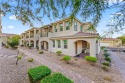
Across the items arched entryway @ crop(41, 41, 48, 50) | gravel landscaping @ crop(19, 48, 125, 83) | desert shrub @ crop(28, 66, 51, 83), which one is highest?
arched entryway @ crop(41, 41, 48, 50)

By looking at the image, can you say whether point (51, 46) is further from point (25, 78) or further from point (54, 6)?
point (54, 6)

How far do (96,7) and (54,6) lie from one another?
1094 millimetres

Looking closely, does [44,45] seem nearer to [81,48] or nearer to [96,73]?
[81,48]

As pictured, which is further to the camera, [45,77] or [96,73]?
[96,73]

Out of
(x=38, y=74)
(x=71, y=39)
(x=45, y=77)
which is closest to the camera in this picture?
(x=45, y=77)

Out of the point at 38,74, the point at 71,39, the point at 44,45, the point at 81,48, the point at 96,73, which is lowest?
the point at 96,73

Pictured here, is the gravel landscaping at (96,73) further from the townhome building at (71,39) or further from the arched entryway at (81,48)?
the arched entryway at (81,48)

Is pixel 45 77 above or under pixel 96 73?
above

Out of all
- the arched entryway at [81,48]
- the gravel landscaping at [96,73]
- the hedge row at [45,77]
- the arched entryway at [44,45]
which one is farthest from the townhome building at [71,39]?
the hedge row at [45,77]

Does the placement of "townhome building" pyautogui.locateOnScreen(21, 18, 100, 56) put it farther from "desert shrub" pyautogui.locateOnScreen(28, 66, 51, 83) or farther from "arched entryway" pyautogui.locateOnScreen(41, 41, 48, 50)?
"desert shrub" pyautogui.locateOnScreen(28, 66, 51, 83)

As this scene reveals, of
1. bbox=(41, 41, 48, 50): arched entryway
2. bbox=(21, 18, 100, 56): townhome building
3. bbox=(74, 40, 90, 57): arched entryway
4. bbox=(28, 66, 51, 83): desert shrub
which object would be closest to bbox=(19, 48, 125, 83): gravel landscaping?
bbox=(21, 18, 100, 56): townhome building

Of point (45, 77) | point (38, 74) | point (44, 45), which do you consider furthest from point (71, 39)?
point (44, 45)

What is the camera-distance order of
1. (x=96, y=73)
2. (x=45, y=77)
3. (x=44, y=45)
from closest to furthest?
(x=45, y=77) < (x=96, y=73) < (x=44, y=45)

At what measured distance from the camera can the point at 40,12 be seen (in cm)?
310
